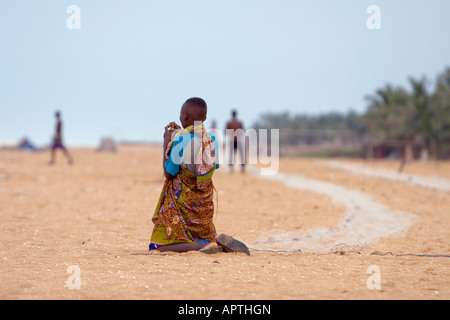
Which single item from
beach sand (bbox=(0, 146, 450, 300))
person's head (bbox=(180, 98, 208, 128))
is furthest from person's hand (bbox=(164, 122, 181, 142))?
beach sand (bbox=(0, 146, 450, 300))

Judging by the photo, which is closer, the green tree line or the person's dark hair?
the person's dark hair

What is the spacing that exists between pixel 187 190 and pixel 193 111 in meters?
0.81

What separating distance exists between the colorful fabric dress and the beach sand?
0.32 m

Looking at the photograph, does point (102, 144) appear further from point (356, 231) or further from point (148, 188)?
point (356, 231)

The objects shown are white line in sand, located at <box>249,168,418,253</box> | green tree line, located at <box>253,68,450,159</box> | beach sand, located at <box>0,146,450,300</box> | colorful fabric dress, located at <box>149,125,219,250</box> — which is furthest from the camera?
green tree line, located at <box>253,68,450,159</box>

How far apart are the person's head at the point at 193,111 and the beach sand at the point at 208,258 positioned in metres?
1.36

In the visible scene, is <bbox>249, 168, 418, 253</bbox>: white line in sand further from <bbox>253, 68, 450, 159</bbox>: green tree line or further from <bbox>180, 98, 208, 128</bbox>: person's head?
<bbox>253, 68, 450, 159</bbox>: green tree line

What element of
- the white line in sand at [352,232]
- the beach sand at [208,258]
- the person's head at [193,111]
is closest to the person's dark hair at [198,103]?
the person's head at [193,111]

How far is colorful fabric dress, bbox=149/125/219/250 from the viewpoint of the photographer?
16.8 ft

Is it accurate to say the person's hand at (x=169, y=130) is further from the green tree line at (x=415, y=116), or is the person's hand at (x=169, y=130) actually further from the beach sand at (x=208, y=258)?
the green tree line at (x=415, y=116)

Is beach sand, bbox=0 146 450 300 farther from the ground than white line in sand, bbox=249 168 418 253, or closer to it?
farther from the ground

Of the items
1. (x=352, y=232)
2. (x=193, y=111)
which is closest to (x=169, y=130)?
(x=193, y=111)

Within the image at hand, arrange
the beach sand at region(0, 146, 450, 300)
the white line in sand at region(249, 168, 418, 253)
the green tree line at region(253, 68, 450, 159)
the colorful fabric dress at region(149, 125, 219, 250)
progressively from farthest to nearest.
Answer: the green tree line at region(253, 68, 450, 159), the white line in sand at region(249, 168, 418, 253), the colorful fabric dress at region(149, 125, 219, 250), the beach sand at region(0, 146, 450, 300)
